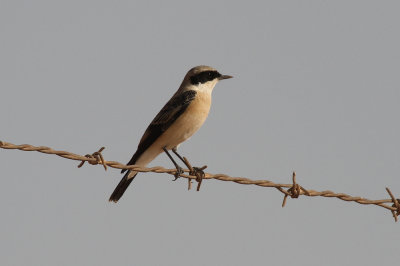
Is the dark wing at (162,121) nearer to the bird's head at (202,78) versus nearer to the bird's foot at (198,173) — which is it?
the bird's head at (202,78)

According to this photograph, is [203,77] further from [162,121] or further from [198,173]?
[198,173]

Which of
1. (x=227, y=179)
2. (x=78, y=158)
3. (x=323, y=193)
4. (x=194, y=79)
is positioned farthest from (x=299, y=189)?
(x=194, y=79)

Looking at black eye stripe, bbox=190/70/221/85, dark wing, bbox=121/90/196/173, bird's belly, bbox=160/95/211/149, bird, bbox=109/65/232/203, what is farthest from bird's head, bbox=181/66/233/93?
bird's belly, bbox=160/95/211/149

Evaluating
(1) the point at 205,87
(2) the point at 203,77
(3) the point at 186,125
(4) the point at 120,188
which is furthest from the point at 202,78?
(4) the point at 120,188

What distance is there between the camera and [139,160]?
11.1 m

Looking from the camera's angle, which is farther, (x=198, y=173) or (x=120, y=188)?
(x=120, y=188)

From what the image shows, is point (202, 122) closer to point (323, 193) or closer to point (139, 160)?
point (139, 160)

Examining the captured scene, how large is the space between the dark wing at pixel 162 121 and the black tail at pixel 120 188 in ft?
1.06

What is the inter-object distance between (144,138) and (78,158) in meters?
4.25

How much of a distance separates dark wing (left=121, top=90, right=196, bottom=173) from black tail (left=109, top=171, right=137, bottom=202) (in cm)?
32

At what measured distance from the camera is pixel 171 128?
10859 millimetres

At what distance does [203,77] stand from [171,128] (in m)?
1.41

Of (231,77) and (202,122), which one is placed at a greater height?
(231,77)

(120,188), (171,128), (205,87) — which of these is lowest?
(120,188)
